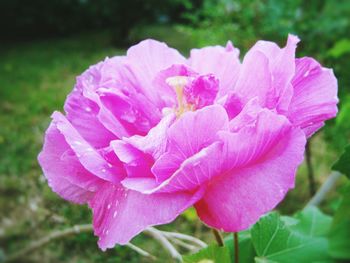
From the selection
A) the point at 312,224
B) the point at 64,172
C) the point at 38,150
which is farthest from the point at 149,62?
the point at 38,150

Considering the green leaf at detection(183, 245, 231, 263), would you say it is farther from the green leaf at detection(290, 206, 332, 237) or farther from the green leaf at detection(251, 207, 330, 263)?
the green leaf at detection(290, 206, 332, 237)

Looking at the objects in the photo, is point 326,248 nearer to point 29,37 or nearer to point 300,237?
point 300,237

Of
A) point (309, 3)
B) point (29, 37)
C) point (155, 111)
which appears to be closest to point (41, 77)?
point (29, 37)

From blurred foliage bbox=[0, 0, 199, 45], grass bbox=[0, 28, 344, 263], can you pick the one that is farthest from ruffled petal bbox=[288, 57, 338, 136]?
blurred foliage bbox=[0, 0, 199, 45]

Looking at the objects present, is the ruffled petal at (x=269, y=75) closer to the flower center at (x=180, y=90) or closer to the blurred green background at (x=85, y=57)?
the flower center at (x=180, y=90)

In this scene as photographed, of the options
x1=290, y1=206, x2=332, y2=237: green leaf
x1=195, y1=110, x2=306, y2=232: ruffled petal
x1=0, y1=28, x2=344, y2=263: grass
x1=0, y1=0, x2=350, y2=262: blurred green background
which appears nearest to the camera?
x1=195, y1=110, x2=306, y2=232: ruffled petal

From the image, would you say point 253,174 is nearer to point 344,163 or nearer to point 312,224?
point 344,163

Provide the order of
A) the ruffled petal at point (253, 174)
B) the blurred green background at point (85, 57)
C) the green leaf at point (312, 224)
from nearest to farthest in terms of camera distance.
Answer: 1. the ruffled petal at point (253, 174)
2. the green leaf at point (312, 224)
3. the blurred green background at point (85, 57)

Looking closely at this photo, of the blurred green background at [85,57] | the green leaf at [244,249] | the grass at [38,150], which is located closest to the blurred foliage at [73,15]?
the blurred green background at [85,57]
